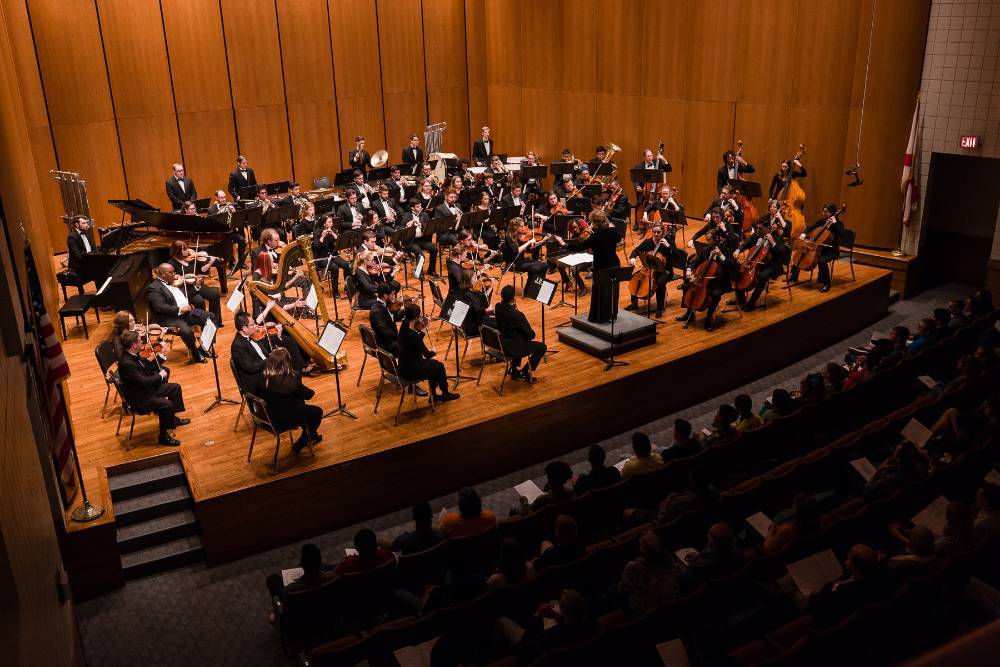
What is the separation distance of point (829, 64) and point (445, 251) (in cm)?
682

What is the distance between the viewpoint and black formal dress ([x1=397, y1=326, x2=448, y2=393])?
8.70 meters

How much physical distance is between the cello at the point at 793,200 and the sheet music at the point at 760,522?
26.7 ft

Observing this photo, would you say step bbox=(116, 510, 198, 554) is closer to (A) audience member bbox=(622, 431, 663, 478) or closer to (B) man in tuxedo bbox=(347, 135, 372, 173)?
(A) audience member bbox=(622, 431, 663, 478)

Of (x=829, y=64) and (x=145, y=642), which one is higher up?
(x=829, y=64)

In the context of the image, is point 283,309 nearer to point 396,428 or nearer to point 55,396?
point 396,428

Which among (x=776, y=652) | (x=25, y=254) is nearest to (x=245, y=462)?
(x=25, y=254)

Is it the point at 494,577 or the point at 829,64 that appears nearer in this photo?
the point at 494,577

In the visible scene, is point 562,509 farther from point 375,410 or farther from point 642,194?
point 642,194

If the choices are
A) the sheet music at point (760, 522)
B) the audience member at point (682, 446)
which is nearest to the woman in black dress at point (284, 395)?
the audience member at point (682, 446)

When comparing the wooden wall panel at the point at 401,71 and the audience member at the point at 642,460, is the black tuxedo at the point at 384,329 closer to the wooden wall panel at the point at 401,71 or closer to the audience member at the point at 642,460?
the audience member at the point at 642,460

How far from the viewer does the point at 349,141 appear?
60.8ft

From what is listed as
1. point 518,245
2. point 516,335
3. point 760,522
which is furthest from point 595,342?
point 760,522

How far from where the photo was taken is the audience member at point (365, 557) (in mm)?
5898

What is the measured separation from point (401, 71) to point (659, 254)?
32.6 ft
